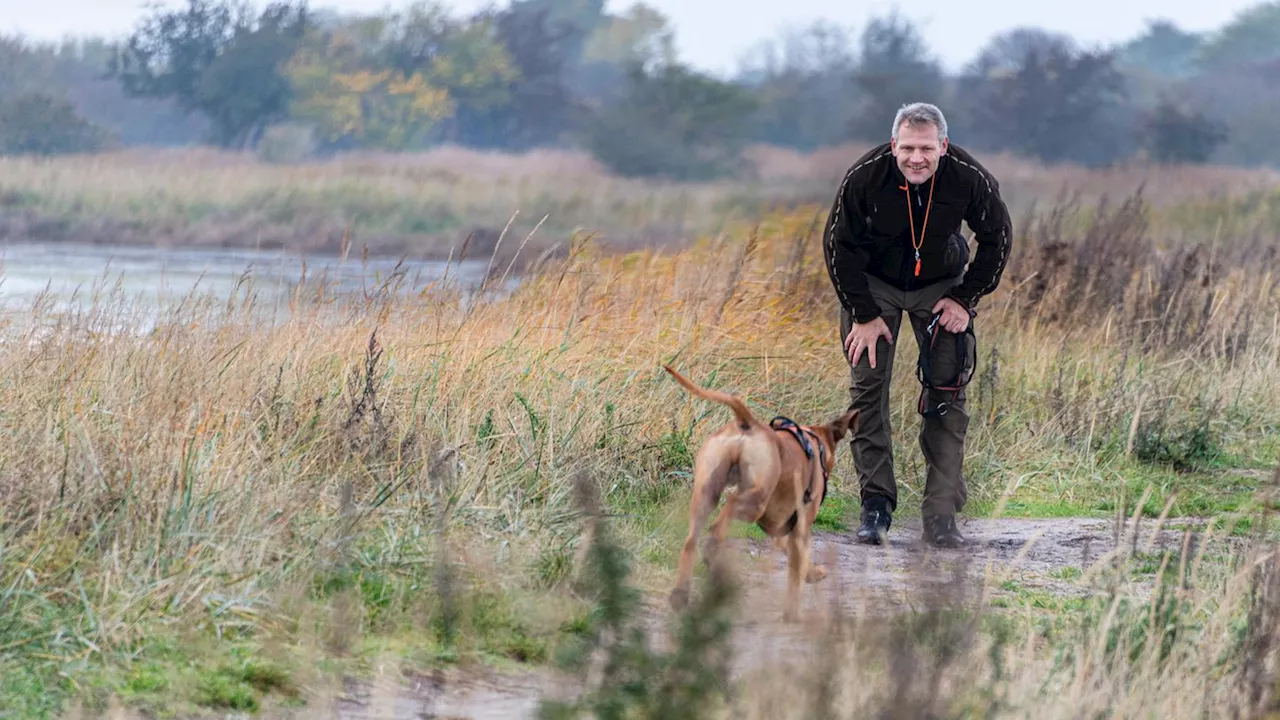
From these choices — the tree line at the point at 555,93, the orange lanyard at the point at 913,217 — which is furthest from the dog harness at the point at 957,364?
the tree line at the point at 555,93

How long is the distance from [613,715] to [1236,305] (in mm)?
8831

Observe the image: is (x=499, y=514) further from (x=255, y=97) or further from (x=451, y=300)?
(x=255, y=97)

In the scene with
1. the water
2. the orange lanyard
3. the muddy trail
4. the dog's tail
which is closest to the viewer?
the muddy trail

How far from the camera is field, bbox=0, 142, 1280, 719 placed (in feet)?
13.0

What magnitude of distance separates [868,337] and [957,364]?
39cm

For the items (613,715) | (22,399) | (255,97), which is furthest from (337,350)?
(255,97)

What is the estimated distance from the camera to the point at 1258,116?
4888 cm

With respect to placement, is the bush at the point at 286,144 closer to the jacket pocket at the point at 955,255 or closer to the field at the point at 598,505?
the field at the point at 598,505

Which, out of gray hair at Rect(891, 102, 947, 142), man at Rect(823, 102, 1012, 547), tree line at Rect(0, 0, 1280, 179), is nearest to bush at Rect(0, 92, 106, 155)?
tree line at Rect(0, 0, 1280, 179)

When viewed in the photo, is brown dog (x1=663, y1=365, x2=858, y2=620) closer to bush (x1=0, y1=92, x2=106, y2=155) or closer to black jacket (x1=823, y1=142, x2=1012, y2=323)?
black jacket (x1=823, y1=142, x2=1012, y2=323)

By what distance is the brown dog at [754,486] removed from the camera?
496 centimetres

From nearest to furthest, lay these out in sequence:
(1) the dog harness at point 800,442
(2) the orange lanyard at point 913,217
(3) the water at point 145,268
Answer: (1) the dog harness at point 800,442 → (2) the orange lanyard at point 913,217 → (3) the water at point 145,268

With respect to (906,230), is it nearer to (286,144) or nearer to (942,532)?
(942,532)

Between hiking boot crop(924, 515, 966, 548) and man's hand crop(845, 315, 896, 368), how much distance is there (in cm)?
67
